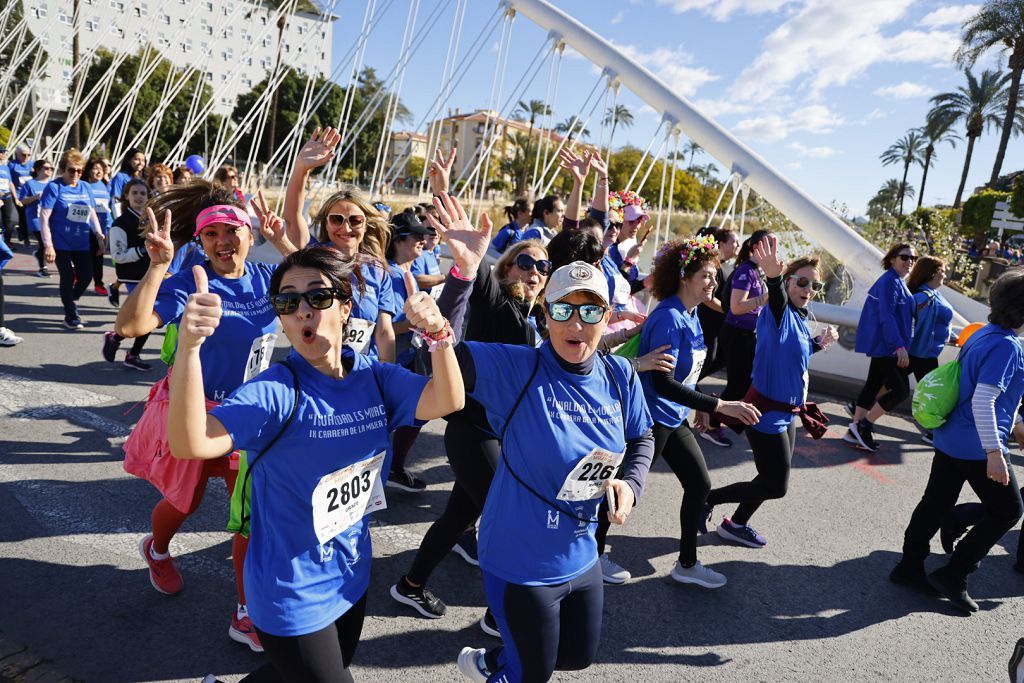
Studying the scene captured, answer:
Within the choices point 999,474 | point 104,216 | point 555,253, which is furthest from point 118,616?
point 104,216

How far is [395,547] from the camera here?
3.90m

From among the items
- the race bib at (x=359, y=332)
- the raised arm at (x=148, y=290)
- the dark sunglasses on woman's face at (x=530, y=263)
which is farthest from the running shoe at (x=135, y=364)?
the dark sunglasses on woman's face at (x=530, y=263)

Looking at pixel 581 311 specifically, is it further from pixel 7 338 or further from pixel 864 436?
pixel 7 338

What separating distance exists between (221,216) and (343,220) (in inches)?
29.6

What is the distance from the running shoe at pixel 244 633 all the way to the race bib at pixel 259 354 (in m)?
1.05

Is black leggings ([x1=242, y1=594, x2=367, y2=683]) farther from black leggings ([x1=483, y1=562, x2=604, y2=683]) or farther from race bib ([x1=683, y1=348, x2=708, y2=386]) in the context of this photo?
race bib ([x1=683, y1=348, x2=708, y2=386])

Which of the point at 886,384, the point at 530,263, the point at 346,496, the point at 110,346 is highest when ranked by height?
the point at 530,263

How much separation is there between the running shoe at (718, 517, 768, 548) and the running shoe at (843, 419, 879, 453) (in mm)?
2645

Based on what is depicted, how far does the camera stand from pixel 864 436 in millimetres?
6414

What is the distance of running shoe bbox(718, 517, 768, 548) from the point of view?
4.32 m

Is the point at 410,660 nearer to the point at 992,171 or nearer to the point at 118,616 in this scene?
the point at 118,616

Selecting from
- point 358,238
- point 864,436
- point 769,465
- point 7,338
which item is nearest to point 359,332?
point 358,238

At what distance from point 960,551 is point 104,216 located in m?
10.2

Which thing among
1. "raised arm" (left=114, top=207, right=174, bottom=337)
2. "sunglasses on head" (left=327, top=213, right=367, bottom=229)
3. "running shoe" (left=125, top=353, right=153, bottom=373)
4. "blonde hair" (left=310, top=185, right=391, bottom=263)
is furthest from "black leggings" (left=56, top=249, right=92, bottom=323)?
"raised arm" (left=114, top=207, right=174, bottom=337)
